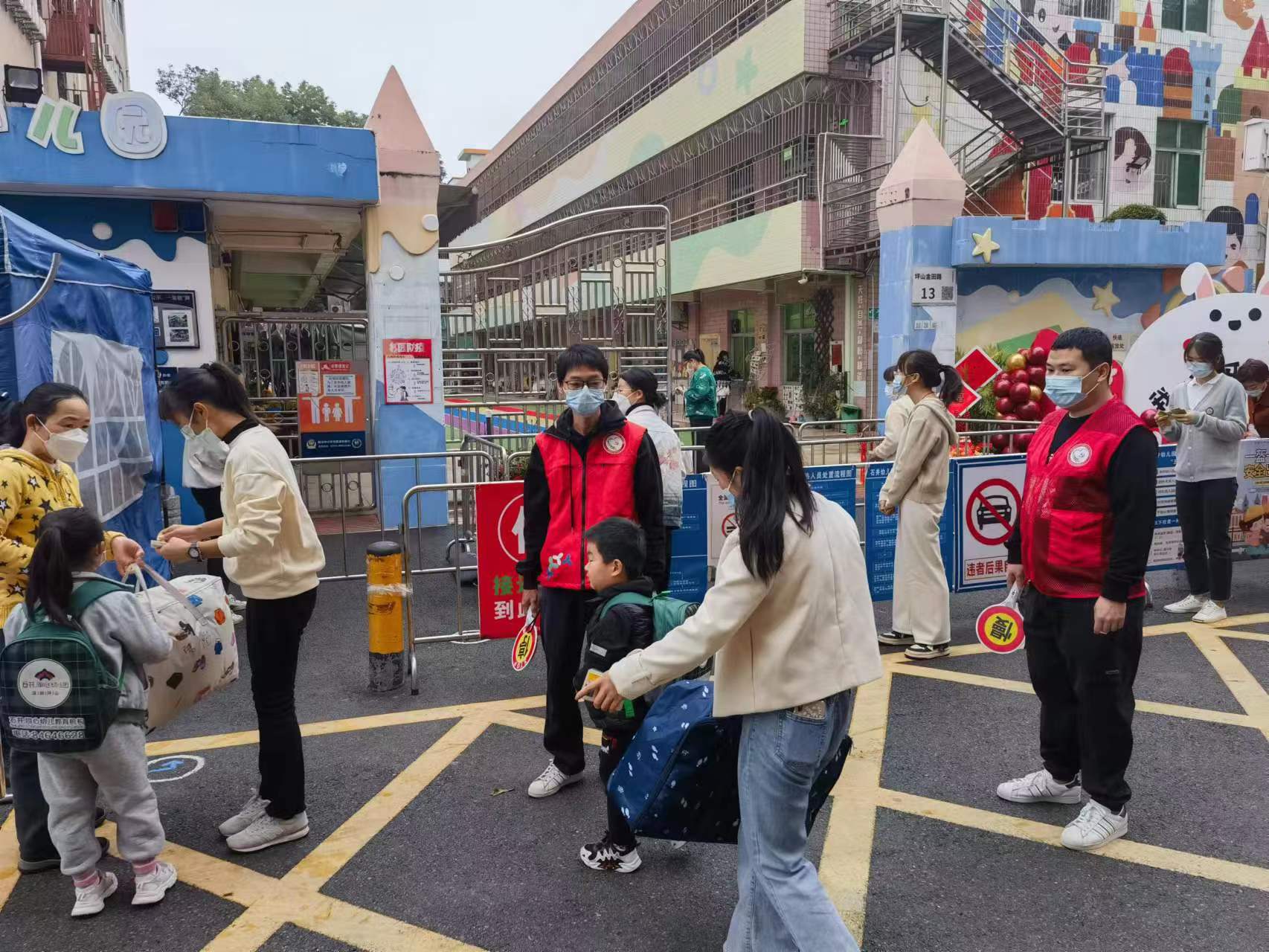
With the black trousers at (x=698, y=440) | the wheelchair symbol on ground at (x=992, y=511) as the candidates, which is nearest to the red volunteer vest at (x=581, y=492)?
the wheelchair symbol on ground at (x=992, y=511)

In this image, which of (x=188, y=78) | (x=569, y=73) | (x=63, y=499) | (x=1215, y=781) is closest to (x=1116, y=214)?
(x=1215, y=781)

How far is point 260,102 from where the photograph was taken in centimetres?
3588

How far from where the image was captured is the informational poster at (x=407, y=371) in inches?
384

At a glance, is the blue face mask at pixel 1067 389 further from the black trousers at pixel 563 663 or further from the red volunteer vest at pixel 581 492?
the black trousers at pixel 563 663

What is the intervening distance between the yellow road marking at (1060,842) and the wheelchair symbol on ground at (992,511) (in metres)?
3.07

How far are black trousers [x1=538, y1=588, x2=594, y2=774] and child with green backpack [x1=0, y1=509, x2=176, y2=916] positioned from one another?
1.40m

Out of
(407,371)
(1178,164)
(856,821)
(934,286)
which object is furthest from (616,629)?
(1178,164)

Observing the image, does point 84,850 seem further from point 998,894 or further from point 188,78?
point 188,78

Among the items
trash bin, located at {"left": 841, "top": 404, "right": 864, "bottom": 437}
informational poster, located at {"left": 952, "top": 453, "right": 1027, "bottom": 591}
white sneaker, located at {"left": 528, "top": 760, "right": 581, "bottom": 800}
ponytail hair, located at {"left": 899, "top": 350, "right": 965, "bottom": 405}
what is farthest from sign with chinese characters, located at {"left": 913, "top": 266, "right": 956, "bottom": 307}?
white sneaker, located at {"left": 528, "top": 760, "right": 581, "bottom": 800}

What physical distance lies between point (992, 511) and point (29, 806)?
581cm

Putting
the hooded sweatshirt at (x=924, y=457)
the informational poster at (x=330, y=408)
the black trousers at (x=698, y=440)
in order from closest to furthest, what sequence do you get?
the hooded sweatshirt at (x=924, y=457) < the black trousers at (x=698, y=440) < the informational poster at (x=330, y=408)

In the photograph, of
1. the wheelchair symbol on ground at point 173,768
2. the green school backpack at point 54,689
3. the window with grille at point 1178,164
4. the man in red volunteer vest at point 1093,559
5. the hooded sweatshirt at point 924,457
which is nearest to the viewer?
the green school backpack at point 54,689

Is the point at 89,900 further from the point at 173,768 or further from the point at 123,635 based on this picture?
the point at 173,768

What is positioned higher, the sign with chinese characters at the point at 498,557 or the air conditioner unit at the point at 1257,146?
the air conditioner unit at the point at 1257,146
